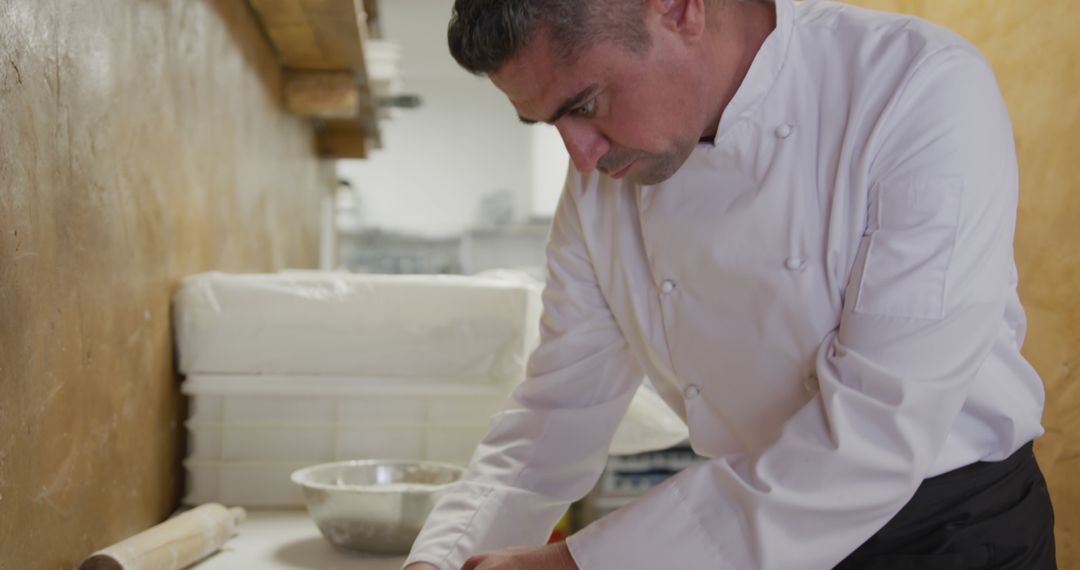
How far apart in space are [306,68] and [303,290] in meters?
1.57

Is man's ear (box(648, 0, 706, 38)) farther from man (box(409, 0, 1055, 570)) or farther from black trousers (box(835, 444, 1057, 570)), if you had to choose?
black trousers (box(835, 444, 1057, 570))

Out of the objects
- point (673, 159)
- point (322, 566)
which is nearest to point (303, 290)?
point (322, 566)

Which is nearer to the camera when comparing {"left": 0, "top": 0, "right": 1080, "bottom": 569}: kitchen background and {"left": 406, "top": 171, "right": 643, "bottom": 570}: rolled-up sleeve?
{"left": 0, "top": 0, "right": 1080, "bottom": 569}: kitchen background

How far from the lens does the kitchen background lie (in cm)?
116

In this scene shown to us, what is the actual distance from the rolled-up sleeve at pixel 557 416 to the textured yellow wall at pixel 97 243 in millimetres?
512

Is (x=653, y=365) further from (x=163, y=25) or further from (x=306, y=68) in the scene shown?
(x=306, y=68)

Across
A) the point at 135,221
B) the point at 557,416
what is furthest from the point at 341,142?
the point at 557,416

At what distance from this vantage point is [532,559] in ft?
3.69

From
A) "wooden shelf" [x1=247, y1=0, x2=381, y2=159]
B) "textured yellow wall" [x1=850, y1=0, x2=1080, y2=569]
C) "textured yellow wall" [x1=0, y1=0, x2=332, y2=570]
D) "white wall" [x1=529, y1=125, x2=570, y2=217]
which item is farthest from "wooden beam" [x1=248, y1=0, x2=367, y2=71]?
"white wall" [x1=529, y1=125, x2=570, y2=217]

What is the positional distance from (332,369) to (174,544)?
0.56 metres

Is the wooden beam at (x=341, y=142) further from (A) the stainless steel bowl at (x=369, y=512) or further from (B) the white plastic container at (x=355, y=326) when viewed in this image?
(A) the stainless steel bowl at (x=369, y=512)

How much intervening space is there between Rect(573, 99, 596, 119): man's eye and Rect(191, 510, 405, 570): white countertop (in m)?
0.86

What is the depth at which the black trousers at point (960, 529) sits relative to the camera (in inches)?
45.8

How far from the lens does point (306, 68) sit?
10.9 feet
